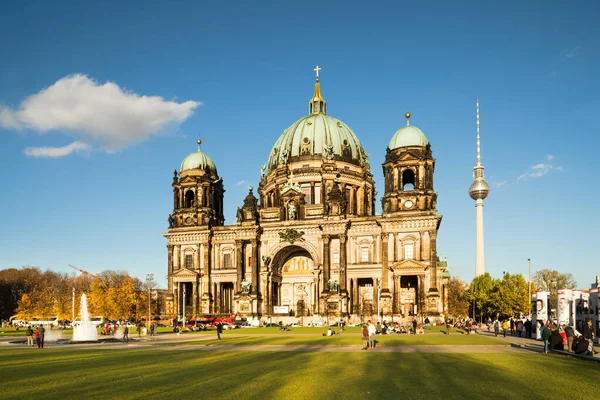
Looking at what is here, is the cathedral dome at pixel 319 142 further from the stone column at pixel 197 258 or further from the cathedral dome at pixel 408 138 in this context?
the stone column at pixel 197 258

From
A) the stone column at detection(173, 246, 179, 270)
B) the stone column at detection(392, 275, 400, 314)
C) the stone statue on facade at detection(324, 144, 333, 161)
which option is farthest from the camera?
the stone statue on facade at detection(324, 144, 333, 161)

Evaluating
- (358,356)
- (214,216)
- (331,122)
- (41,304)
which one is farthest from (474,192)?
(358,356)

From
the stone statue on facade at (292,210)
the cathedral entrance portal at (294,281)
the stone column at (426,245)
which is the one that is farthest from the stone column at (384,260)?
the stone statue on facade at (292,210)

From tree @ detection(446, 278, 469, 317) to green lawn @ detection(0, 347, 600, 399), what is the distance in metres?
106

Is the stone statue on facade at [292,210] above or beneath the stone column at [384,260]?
above

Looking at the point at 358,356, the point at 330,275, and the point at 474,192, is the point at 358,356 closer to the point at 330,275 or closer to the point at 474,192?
the point at 330,275

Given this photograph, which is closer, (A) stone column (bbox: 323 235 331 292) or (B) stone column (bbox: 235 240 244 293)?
(A) stone column (bbox: 323 235 331 292)

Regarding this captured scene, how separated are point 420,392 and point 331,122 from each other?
3347 inches

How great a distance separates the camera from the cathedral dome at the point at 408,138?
81062 mm

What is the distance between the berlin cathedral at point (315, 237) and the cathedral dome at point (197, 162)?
0.23 m

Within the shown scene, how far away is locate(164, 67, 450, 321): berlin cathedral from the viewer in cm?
7731

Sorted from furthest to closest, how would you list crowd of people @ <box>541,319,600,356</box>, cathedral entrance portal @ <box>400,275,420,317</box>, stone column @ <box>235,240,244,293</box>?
stone column @ <box>235,240,244,293</box>
cathedral entrance portal @ <box>400,275,420,317</box>
crowd of people @ <box>541,319,600,356</box>

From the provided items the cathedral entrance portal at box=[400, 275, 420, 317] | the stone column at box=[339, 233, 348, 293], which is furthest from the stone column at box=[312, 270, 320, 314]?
the cathedral entrance portal at box=[400, 275, 420, 317]

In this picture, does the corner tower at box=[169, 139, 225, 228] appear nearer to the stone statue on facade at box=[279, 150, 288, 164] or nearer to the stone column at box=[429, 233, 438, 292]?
the stone statue on facade at box=[279, 150, 288, 164]
